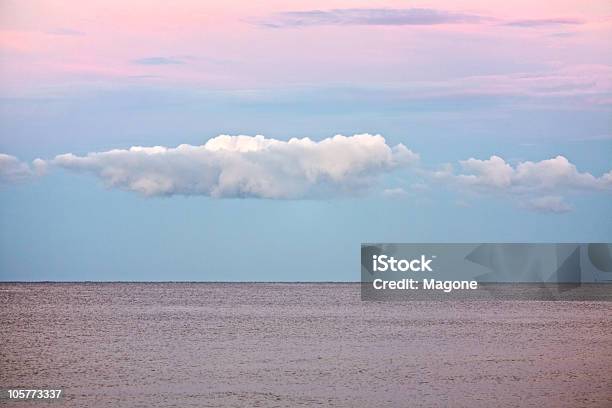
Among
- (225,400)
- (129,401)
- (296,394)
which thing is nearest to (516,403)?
(296,394)

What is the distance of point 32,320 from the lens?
65.8 metres

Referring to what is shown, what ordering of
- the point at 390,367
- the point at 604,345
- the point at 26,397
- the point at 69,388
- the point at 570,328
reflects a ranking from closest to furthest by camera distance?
the point at 26,397
the point at 69,388
the point at 390,367
the point at 604,345
the point at 570,328

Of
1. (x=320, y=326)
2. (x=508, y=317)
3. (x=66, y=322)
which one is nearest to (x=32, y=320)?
(x=66, y=322)

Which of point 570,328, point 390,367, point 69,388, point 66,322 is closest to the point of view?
point 69,388

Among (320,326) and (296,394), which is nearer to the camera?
(296,394)

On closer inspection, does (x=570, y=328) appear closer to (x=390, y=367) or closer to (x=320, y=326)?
(x=320, y=326)

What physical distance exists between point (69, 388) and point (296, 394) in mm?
7340

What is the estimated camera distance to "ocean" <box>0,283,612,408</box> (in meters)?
28.3

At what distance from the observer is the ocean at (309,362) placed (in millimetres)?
28297

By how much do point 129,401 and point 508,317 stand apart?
5139cm

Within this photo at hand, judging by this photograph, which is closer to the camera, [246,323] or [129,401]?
[129,401]

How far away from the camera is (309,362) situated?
124 ft

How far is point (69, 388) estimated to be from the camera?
98.2 feet

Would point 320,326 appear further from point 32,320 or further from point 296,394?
point 296,394
